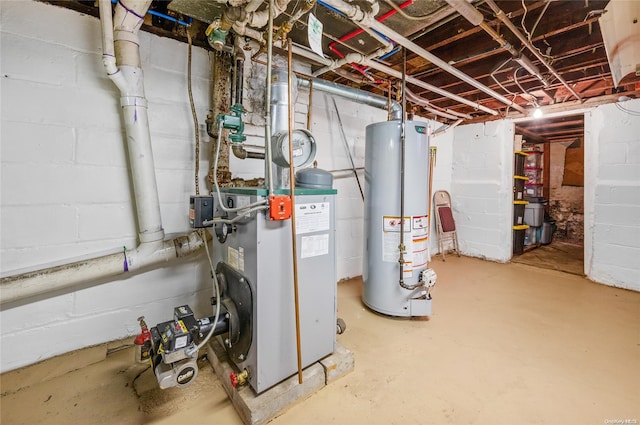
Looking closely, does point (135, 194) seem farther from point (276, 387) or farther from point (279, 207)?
point (276, 387)

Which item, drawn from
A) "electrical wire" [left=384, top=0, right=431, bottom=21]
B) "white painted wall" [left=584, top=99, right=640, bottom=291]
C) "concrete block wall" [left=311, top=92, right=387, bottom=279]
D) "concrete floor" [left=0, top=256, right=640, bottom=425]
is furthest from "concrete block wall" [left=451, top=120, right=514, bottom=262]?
"electrical wire" [left=384, top=0, right=431, bottom=21]

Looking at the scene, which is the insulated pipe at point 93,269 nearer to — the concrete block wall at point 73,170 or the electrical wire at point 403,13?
the concrete block wall at point 73,170

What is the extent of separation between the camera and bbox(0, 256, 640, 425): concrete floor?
1205 mm

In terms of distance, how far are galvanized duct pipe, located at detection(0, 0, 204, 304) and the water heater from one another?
136 cm

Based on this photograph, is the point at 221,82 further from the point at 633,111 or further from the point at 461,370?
the point at 633,111

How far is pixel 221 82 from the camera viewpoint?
72.1 inches

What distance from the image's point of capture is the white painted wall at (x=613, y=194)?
8.98 ft

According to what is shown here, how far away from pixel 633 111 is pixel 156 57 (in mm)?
4411

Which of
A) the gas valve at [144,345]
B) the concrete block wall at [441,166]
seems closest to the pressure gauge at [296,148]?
the gas valve at [144,345]

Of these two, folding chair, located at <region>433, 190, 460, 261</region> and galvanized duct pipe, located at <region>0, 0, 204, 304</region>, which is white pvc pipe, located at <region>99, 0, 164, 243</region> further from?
folding chair, located at <region>433, 190, 460, 261</region>

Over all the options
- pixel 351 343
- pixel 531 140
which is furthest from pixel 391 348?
pixel 531 140

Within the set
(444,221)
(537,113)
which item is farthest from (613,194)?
(444,221)

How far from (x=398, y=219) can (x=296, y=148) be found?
106cm

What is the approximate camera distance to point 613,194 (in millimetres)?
2869
